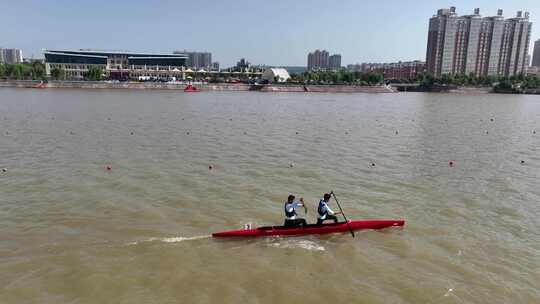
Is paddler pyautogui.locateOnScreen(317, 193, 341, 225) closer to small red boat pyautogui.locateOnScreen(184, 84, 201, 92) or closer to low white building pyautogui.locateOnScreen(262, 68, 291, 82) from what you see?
small red boat pyautogui.locateOnScreen(184, 84, 201, 92)

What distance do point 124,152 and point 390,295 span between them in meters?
19.4

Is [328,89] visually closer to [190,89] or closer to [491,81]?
[190,89]

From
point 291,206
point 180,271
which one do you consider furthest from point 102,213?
point 291,206

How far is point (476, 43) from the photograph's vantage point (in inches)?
7244

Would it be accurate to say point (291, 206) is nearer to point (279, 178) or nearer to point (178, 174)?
point (279, 178)

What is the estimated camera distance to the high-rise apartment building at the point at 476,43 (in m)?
182

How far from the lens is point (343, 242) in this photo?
12.4 meters

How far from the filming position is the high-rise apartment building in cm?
18200

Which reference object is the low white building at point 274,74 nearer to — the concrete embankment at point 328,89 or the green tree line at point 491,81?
the concrete embankment at point 328,89

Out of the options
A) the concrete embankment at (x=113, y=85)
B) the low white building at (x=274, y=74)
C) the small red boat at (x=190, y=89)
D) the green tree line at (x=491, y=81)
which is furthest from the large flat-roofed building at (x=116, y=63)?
the green tree line at (x=491, y=81)

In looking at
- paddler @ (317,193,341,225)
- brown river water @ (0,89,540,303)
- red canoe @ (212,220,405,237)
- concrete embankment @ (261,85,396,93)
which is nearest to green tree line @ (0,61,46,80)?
concrete embankment @ (261,85,396,93)

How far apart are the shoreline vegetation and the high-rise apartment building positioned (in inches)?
1282

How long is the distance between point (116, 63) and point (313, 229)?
17760 centimetres

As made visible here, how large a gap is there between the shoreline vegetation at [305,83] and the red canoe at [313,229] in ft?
349
